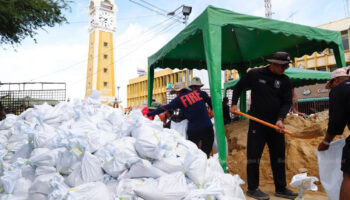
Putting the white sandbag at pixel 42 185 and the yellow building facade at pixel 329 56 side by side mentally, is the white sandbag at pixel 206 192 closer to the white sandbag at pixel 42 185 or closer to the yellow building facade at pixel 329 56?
the white sandbag at pixel 42 185

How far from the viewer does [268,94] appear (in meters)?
2.89

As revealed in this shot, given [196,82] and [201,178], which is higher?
[196,82]

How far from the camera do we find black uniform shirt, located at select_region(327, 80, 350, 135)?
1.91 m

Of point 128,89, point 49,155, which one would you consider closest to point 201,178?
point 49,155

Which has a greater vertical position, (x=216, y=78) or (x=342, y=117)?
(x=216, y=78)

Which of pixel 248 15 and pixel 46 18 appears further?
pixel 46 18

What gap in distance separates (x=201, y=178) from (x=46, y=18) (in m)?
7.83

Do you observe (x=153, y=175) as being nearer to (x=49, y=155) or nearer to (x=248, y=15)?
(x=49, y=155)

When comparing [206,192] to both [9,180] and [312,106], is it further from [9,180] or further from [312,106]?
[312,106]

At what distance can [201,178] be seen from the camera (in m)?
2.04

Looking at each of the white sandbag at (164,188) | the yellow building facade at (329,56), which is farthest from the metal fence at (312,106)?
the white sandbag at (164,188)

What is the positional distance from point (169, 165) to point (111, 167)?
18.6 inches

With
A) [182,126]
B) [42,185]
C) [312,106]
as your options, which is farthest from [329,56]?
[42,185]

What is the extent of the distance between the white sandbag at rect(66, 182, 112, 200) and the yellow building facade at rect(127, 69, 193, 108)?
2757 centimetres
